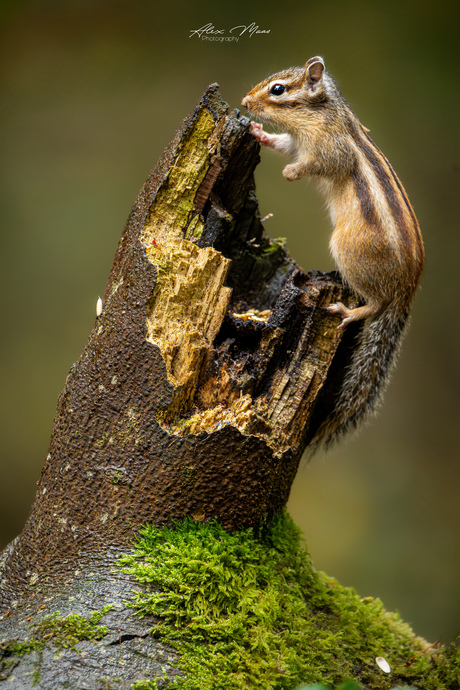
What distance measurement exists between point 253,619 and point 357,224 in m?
1.74

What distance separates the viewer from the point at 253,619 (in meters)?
1.99

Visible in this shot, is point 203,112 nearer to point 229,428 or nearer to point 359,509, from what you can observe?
point 229,428

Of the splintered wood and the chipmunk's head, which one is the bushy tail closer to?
the splintered wood

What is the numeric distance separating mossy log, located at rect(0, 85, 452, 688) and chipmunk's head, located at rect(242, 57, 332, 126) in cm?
69

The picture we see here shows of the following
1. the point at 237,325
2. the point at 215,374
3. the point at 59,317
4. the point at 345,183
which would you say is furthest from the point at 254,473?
the point at 59,317

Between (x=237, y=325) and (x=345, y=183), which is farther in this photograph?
(x=345, y=183)

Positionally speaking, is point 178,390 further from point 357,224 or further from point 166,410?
point 357,224

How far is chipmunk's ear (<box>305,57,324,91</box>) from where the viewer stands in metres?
2.84

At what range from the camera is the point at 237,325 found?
2357 mm

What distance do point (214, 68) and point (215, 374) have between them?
142 inches

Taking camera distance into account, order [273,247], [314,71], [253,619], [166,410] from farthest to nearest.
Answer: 1. [273,247]
2. [314,71]
3. [166,410]
4. [253,619]

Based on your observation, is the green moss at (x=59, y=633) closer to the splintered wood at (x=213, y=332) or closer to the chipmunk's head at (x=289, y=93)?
the splintered wood at (x=213, y=332)

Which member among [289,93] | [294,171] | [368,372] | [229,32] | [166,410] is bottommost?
[166,410]

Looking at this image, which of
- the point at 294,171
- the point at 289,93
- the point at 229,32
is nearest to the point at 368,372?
the point at 294,171
